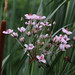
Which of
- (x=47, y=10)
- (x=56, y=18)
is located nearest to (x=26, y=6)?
(x=47, y=10)

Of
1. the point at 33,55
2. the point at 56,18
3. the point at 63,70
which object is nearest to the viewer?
the point at 33,55

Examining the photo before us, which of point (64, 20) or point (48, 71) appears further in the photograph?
point (64, 20)

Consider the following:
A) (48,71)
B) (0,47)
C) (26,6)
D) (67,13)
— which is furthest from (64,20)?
(0,47)

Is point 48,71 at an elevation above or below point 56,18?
below

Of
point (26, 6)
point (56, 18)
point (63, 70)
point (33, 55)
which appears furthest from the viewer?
point (26, 6)

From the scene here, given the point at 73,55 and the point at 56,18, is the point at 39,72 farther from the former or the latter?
the point at 56,18

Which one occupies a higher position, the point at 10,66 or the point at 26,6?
the point at 26,6

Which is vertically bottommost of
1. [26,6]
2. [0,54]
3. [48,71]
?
[48,71]

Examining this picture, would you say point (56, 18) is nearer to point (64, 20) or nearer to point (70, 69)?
point (64, 20)

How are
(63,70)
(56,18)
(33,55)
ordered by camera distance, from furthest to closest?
(56,18) < (63,70) < (33,55)
